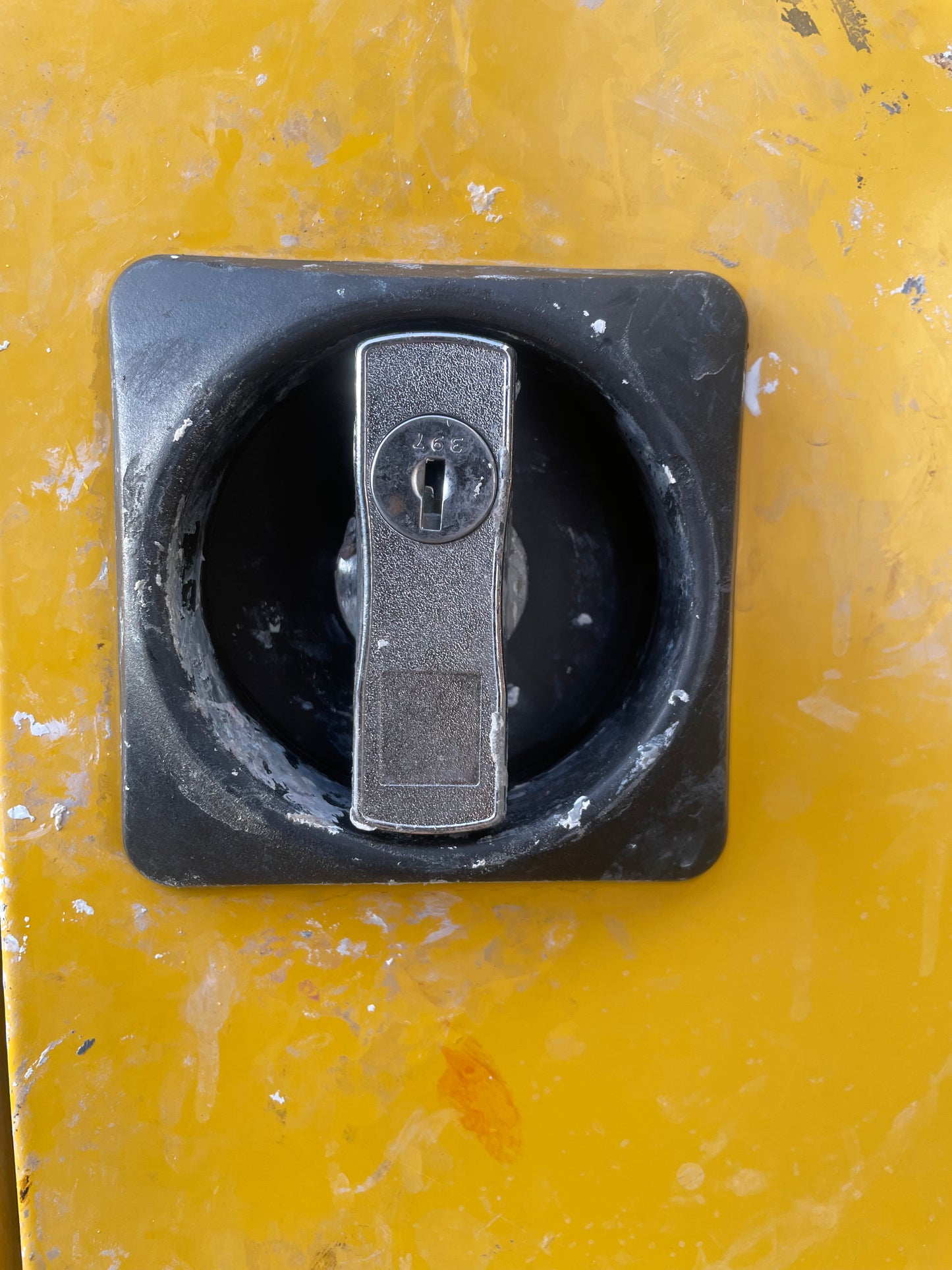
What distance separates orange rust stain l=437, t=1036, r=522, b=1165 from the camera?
61 centimetres

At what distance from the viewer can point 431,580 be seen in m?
0.52

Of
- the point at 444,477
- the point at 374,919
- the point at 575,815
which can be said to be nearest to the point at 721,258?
the point at 444,477

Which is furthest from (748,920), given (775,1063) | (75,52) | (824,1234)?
(75,52)

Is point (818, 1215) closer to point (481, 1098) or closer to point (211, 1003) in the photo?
point (481, 1098)

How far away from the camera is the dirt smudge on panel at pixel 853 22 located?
543 millimetres

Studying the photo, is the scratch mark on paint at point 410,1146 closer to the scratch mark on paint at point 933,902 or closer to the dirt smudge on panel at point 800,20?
the scratch mark on paint at point 933,902

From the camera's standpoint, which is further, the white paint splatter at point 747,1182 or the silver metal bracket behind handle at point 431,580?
the white paint splatter at point 747,1182

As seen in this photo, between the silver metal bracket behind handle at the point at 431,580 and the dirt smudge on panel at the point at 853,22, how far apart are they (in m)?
0.31

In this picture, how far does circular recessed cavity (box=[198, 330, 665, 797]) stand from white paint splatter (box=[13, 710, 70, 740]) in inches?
4.6

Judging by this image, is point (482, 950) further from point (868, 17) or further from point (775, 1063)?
point (868, 17)

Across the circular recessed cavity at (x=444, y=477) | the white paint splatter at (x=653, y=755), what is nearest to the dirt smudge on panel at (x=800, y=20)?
the circular recessed cavity at (x=444, y=477)

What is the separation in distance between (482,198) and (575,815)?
0.41 meters

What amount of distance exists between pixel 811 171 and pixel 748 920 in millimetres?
521

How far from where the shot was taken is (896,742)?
599 mm
